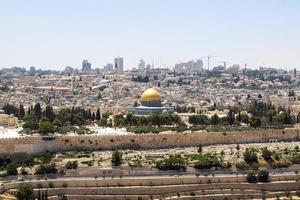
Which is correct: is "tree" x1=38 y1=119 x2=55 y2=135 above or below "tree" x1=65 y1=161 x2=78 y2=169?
above

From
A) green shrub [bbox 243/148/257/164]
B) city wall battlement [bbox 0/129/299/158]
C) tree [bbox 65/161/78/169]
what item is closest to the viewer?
tree [bbox 65/161/78/169]

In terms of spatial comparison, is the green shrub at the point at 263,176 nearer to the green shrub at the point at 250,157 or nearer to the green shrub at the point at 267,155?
→ the green shrub at the point at 250,157

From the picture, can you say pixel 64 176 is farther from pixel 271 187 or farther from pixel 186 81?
pixel 186 81

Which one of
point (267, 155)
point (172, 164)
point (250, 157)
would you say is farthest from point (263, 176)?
point (172, 164)

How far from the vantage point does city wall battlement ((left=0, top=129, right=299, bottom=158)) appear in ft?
150

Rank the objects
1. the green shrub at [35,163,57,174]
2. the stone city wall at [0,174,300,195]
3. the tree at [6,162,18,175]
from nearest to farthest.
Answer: the stone city wall at [0,174,300,195]
the tree at [6,162,18,175]
the green shrub at [35,163,57,174]

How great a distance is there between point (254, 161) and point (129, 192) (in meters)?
9.35

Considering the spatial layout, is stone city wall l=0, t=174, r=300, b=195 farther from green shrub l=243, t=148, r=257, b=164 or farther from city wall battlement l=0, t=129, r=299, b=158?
city wall battlement l=0, t=129, r=299, b=158

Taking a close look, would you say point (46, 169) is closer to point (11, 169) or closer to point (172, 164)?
point (11, 169)

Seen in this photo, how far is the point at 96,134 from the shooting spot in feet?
163

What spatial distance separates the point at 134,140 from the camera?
1913 inches

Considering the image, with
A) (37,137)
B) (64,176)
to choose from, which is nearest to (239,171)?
(64,176)

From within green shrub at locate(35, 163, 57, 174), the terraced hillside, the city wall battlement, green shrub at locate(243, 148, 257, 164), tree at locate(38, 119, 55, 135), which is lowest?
the terraced hillside

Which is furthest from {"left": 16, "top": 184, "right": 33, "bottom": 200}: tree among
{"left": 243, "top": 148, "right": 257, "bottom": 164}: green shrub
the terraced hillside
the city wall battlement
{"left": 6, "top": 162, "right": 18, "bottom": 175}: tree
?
{"left": 243, "top": 148, "right": 257, "bottom": 164}: green shrub
